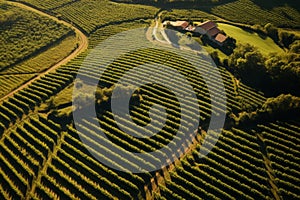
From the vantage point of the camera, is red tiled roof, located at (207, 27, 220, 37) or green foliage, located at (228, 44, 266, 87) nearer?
green foliage, located at (228, 44, 266, 87)

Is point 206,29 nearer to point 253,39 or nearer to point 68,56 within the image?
point 253,39

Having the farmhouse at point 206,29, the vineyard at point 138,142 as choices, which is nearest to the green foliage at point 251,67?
the vineyard at point 138,142

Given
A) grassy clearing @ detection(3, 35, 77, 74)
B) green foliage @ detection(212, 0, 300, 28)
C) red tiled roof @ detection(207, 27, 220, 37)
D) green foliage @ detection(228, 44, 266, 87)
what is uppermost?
green foliage @ detection(212, 0, 300, 28)

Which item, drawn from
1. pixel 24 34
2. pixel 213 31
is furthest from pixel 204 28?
pixel 24 34

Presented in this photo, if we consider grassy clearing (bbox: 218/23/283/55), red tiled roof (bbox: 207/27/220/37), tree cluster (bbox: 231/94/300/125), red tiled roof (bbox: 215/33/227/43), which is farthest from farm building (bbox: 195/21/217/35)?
tree cluster (bbox: 231/94/300/125)

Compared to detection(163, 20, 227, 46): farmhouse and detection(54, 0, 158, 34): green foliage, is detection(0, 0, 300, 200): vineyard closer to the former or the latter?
detection(163, 20, 227, 46): farmhouse

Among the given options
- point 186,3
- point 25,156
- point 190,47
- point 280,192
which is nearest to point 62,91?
point 25,156
